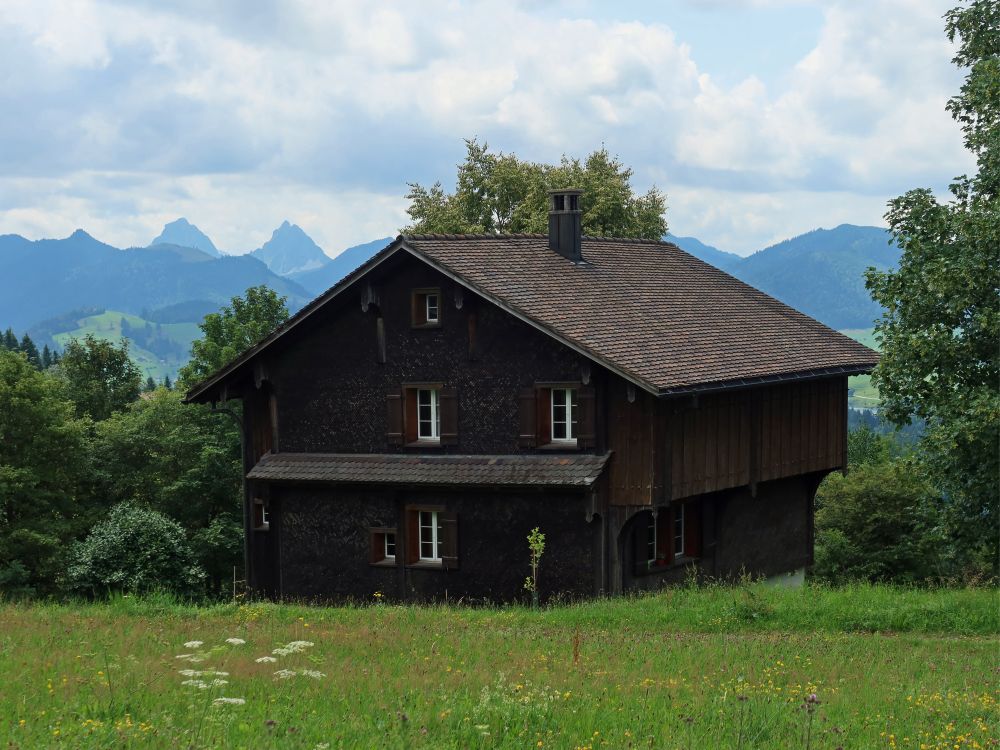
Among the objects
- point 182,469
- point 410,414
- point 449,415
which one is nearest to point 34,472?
point 182,469

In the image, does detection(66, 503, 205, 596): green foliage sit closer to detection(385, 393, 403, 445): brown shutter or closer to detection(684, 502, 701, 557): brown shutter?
detection(385, 393, 403, 445): brown shutter

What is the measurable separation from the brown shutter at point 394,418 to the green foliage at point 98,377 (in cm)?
2995

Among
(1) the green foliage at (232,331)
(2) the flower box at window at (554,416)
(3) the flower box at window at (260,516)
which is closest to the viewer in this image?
(2) the flower box at window at (554,416)

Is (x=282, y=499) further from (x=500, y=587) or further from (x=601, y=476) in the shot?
(x=601, y=476)

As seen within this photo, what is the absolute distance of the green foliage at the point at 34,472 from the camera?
38.9m

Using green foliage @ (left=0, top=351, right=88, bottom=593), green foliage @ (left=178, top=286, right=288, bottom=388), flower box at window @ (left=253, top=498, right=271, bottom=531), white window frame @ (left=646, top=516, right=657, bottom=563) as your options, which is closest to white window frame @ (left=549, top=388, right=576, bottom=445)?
white window frame @ (left=646, top=516, right=657, bottom=563)

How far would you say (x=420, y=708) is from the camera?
437 inches

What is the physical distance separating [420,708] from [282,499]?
18507mm

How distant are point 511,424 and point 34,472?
791 inches

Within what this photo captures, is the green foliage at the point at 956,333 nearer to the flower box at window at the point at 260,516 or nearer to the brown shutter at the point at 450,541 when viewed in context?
the brown shutter at the point at 450,541

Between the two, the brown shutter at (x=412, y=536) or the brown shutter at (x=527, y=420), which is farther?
the brown shutter at (x=412, y=536)

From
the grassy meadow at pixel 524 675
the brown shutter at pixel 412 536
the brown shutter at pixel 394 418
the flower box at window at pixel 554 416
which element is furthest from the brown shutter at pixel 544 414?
the grassy meadow at pixel 524 675

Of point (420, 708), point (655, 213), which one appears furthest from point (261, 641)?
point (655, 213)

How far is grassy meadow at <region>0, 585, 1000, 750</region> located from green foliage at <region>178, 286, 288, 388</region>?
1035 inches
